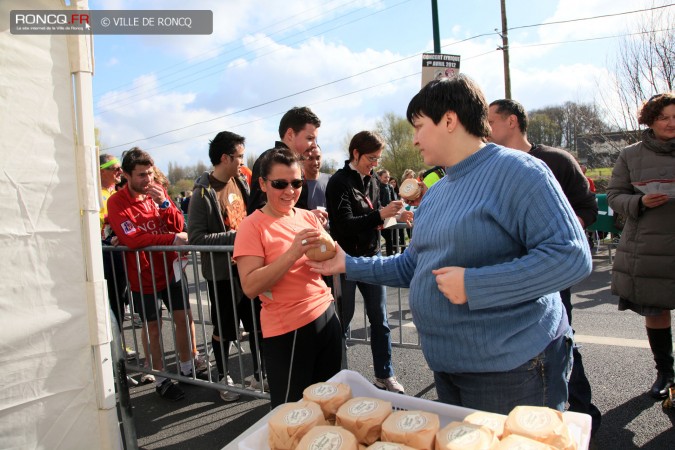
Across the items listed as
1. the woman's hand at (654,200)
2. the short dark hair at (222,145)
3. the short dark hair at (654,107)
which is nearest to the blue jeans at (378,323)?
the short dark hair at (222,145)

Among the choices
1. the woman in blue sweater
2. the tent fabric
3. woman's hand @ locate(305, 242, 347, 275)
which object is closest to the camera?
the woman in blue sweater

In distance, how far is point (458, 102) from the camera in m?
1.61

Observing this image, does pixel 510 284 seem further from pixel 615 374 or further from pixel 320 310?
pixel 615 374

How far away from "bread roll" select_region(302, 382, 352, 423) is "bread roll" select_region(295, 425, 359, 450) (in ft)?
0.52

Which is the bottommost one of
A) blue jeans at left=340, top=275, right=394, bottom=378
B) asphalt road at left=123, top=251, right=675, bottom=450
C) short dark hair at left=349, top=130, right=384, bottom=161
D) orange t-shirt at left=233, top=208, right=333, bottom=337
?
asphalt road at left=123, top=251, right=675, bottom=450

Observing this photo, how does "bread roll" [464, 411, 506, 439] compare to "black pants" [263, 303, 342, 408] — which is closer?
"bread roll" [464, 411, 506, 439]

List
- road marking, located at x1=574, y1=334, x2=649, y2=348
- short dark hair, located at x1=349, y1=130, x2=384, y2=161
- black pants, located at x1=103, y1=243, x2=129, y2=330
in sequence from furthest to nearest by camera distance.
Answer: black pants, located at x1=103, y1=243, x2=129, y2=330
road marking, located at x1=574, y1=334, x2=649, y2=348
short dark hair, located at x1=349, y1=130, x2=384, y2=161

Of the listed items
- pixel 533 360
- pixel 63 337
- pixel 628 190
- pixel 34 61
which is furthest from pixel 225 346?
pixel 628 190

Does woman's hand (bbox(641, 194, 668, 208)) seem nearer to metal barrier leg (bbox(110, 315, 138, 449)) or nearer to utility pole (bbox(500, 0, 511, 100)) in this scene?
metal barrier leg (bbox(110, 315, 138, 449))

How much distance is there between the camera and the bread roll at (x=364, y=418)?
121cm

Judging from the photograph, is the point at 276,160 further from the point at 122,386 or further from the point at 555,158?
the point at 555,158

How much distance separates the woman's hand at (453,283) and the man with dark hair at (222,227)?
→ 245 cm

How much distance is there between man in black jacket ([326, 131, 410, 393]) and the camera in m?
3.83

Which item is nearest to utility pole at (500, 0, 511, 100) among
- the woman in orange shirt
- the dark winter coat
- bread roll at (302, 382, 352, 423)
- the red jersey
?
the dark winter coat
